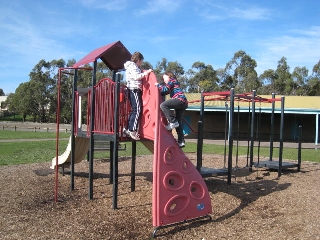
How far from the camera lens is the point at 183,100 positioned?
5371 millimetres

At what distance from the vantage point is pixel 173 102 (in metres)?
5.21

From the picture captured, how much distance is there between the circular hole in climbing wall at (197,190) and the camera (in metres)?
5.24

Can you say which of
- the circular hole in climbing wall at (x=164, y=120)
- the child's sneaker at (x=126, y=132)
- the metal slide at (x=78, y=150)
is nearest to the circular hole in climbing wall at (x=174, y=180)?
the circular hole in climbing wall at (x=164, y=120)

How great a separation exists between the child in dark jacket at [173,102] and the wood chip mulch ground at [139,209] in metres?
1.43

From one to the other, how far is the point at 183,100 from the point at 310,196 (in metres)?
3.77

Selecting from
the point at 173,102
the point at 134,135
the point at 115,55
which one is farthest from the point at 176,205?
the point at 115,55

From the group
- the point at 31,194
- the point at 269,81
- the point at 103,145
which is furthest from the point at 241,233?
the point at 269,81

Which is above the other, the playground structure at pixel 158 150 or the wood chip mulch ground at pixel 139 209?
the playground structure at pixel 158 150

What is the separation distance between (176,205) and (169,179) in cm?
39

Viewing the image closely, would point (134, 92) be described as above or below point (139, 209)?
above

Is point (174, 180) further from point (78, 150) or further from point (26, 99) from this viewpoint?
point (26, 99)

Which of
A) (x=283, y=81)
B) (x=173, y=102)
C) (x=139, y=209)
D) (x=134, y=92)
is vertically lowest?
(x=139, y=209)

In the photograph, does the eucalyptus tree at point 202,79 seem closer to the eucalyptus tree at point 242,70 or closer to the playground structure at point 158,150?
the eucalyptus tree at point 242,70

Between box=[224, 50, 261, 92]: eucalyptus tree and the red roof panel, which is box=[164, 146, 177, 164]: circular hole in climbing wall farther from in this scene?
box=[224, 50, 261, 92]: eucalyptus tree
